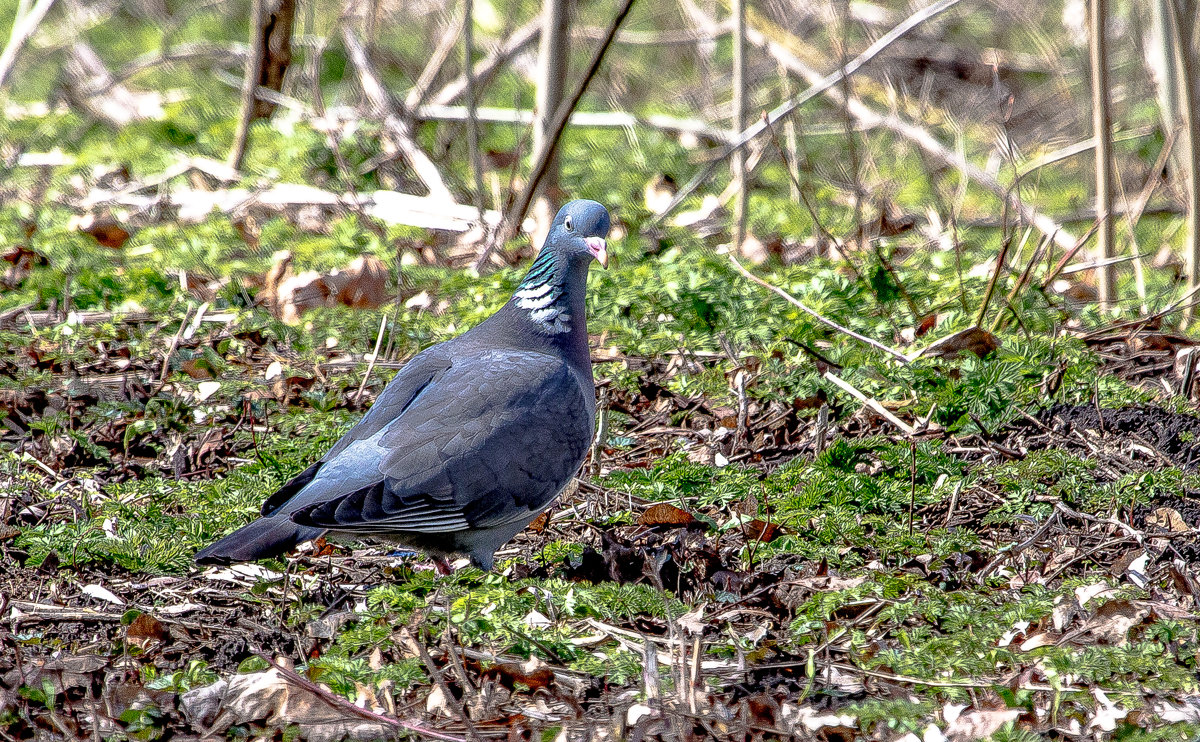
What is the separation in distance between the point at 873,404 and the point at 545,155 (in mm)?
2224

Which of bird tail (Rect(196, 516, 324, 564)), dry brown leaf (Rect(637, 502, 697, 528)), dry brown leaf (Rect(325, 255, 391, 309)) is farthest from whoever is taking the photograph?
dry brown leaf (Rect(325, 255, 391, 309))

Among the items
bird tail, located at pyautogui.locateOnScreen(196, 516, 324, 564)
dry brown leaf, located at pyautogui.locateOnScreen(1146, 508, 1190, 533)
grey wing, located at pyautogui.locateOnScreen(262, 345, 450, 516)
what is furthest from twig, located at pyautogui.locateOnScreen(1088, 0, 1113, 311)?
bird tail, located at pyautogui.locateOnScreen(196, 516, 324, 564)

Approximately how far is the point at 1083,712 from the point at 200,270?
4513 millimetres

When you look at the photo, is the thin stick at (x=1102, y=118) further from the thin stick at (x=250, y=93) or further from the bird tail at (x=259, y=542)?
the thin stick at (x=250, y=93)

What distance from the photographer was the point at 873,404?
4051 millimetres

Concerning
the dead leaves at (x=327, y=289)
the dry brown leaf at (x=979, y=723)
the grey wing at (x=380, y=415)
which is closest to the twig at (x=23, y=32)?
the dead leaves at (x=327, y=289)

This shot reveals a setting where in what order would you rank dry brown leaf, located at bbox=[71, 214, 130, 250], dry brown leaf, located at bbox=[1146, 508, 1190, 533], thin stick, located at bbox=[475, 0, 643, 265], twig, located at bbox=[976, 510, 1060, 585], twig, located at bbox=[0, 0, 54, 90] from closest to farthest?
twig, located at bbox=[976, 510, 1060, 585]
dry brown leaf, located at bbox=[1146, 508, 1190, 533]
thin stick, located at bbox=[475, 0, 643, 265]
twig, located at bbox=[0, 0, 54, 90]
dry brown leaf, located at bbox=[71, 214, 130, 250]

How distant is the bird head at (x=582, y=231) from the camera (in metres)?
3.87

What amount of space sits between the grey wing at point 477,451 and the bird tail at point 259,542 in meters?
0.09

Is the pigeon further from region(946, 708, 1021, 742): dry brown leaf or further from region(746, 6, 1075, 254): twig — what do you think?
region(746, 6, 1075, 254): twig

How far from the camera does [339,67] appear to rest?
9766 mm

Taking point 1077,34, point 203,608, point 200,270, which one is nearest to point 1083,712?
point 203,608

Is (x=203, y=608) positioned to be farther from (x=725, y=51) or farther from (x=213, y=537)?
(x=725, y=51)

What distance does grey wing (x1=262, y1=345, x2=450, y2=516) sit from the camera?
130 inches
